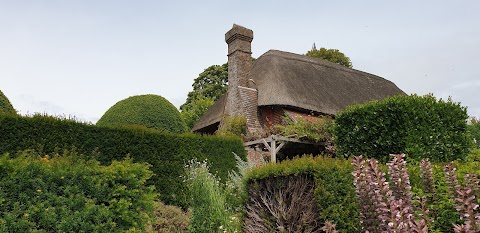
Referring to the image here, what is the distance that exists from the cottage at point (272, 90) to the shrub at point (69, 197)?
10023 mm

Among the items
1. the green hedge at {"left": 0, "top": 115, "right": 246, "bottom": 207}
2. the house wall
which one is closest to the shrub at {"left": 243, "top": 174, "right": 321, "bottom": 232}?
the green hedge at {"left": 0, "top": 115, "right": 246, "bottom": 207}

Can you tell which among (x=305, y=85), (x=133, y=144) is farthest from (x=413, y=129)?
(x=305, y=85)

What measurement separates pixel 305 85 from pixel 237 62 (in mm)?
3088

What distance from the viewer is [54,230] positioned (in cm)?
551

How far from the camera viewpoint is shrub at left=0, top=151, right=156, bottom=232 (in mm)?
5383

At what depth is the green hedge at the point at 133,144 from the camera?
30.0 feet

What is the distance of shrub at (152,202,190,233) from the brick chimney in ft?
28.4

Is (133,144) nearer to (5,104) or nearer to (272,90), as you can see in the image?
(5,104)

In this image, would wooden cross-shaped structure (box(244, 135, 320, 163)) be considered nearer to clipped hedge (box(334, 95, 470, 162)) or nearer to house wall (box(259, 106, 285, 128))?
house wall (box(259, 106, 285, 128))

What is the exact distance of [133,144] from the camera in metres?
10.4

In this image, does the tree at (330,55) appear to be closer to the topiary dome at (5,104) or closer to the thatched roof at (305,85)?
the thatched roof at (305,85)

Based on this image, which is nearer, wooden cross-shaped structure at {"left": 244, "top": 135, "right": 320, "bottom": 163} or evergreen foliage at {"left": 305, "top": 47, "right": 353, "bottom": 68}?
wooden cross-shaped structure at {"left": 244, "top": 135, "right": 320, "bottom": 163}

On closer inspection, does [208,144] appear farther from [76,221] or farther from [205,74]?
[205,74]

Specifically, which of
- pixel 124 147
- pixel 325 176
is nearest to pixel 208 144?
pixel 124 147
